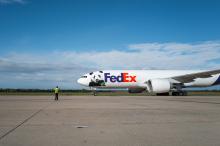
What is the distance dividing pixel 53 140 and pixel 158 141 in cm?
224


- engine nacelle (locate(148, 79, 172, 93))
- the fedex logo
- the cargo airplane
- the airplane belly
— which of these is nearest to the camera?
engine nacelle (locate(148, 79, 172, 93))

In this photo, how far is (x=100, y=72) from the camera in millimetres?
33094

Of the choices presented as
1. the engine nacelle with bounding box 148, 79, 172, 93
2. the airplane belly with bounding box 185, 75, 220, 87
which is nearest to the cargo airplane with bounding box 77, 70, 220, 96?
the engine nacelle with bounding box 148, 79, 172, 93

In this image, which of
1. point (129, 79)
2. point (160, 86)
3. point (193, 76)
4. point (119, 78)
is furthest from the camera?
point (129, 79)

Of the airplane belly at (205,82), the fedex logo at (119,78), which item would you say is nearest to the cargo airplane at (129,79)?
the fedex logo at (119,78)

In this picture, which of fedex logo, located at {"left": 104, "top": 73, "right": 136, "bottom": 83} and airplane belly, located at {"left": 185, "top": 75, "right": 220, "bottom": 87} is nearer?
fedex logo, located at {"left": 104, "top": 73, "right": 136, "bottom": 83}

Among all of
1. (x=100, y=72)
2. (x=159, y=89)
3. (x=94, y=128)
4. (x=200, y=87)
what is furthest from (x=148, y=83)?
(x=94, y=128)

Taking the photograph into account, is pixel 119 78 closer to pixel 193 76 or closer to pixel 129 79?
pixel 129 79

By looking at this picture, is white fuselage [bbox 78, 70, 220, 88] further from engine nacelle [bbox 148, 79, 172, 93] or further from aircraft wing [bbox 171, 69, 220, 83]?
engine nacelle [bbox 148, 79, 172, 93]

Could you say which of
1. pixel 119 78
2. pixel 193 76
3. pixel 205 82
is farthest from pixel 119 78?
pixel 205 82

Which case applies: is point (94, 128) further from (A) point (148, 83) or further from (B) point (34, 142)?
(A) point (148, 83)

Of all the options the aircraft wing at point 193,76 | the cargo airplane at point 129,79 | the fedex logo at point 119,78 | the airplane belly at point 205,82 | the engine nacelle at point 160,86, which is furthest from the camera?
the airplane belly at point 205,82

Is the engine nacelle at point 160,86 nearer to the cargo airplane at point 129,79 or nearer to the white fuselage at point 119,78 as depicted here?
the cargo airplane at point 129,79

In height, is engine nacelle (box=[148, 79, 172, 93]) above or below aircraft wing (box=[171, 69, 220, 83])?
below
